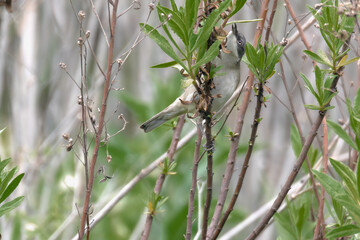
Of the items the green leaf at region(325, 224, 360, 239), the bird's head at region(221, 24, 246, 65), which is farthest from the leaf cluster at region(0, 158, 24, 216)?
the bird's head at region(221, 24, 246, 65)

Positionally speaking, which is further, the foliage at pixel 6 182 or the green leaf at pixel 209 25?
the foliage at pixel 6 182

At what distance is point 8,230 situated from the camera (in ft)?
8.04

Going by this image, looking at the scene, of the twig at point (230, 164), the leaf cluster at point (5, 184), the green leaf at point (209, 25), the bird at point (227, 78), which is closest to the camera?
the green leaf at point (209, 25)

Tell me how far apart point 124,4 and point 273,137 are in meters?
1.33

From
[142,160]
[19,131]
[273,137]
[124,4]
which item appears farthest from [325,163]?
[273,137]

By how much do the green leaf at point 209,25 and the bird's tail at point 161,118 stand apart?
2.56ft

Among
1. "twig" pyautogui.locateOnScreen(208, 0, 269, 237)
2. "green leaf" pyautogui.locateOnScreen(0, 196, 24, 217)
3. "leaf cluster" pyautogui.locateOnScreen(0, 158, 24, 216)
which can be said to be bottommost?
"twig" pyautogui.locateOnScreen(208, 0, 269, 237)

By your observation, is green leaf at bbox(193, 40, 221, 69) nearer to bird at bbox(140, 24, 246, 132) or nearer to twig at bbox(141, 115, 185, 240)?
twig at bbox(141, 115, 185, 240)

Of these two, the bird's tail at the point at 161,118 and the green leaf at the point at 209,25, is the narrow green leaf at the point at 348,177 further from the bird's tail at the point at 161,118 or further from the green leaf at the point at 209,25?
the bird's tail at the point at 161,118

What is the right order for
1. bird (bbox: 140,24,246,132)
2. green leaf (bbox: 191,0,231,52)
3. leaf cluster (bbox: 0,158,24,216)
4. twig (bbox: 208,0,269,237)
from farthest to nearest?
bird (bbox: 140,24,246,132) → twig (bbox: 208,0,269,237) → leaf cluster (bbox: 0,158,24,216) → green leaf (bbox: 191,0,231,52)

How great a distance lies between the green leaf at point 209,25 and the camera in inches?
37.9

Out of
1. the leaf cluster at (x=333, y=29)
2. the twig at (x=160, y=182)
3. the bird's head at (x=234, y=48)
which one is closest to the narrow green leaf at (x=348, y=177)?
the leaf cluster at (x=333, y=29)

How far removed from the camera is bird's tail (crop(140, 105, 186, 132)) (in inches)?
71.3

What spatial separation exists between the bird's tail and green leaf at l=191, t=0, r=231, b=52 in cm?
78
